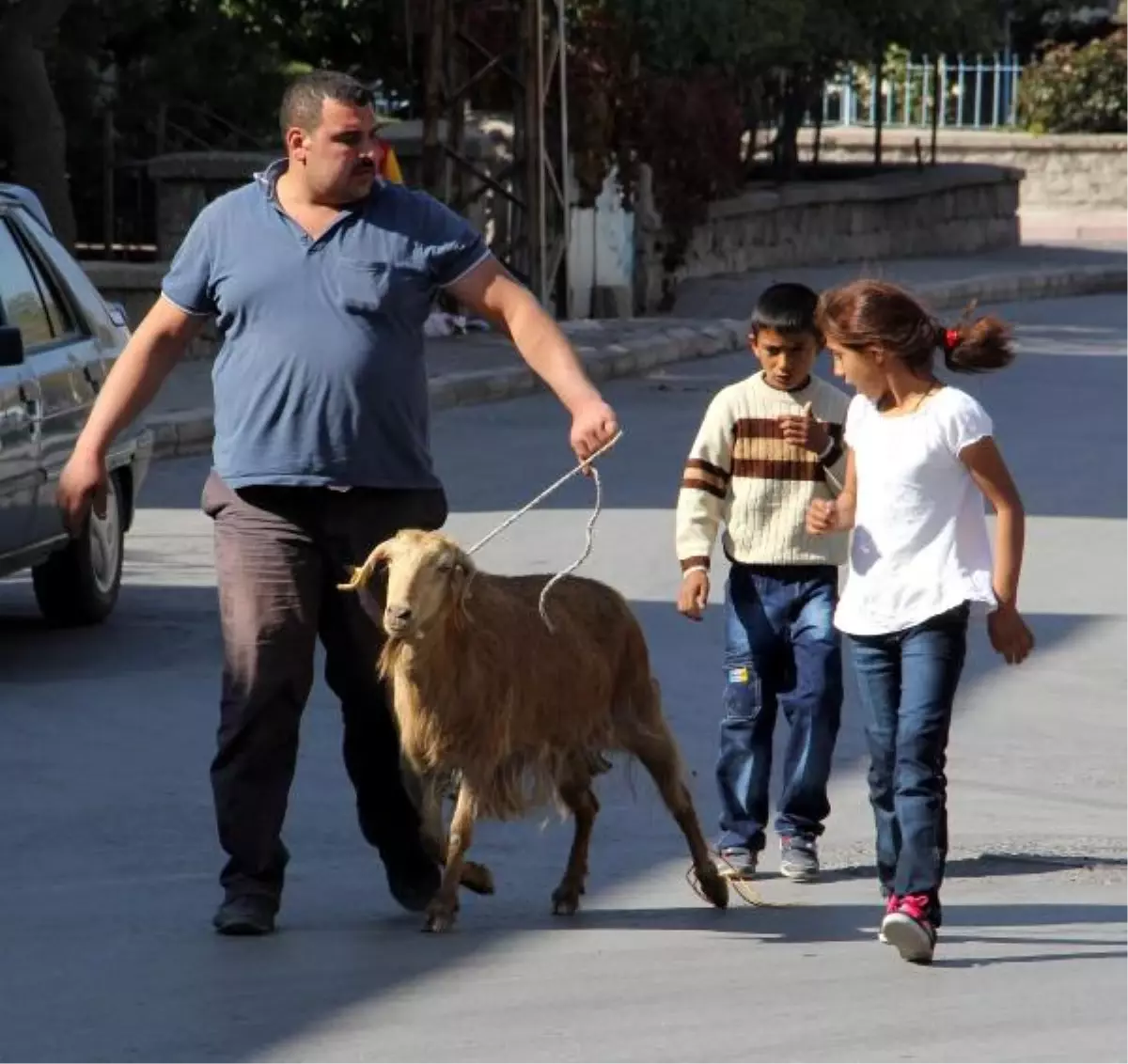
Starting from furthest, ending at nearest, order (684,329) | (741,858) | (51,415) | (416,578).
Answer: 1. (684,329)
2. (51,415)
3. (741,858)
4. (416,578)

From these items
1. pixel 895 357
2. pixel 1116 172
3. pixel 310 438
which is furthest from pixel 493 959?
pixel 1116 172

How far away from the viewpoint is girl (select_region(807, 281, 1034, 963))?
6723 millimetres

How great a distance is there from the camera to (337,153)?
668cm

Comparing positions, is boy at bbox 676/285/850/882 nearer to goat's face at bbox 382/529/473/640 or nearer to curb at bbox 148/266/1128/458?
goat's face at bbox 382/529/473/640

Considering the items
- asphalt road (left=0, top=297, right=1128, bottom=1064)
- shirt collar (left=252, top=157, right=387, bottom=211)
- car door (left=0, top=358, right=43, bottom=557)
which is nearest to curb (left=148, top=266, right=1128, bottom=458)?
asphalt road (left=0, top=297, right=1128, bottom=1064)

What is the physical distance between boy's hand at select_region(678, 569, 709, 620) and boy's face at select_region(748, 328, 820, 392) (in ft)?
1.95

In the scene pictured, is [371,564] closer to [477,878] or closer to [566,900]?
[477,878]

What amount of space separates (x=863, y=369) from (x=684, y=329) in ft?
60.7

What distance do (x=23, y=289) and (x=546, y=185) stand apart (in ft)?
47.4

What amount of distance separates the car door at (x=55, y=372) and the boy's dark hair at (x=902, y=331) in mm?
4598

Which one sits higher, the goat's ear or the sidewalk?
the goat's ear

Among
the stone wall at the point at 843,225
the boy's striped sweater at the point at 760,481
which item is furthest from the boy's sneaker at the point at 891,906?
the stone wall at the point at 843,225

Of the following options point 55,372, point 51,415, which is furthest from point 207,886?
point 55,372

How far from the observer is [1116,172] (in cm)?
4503
